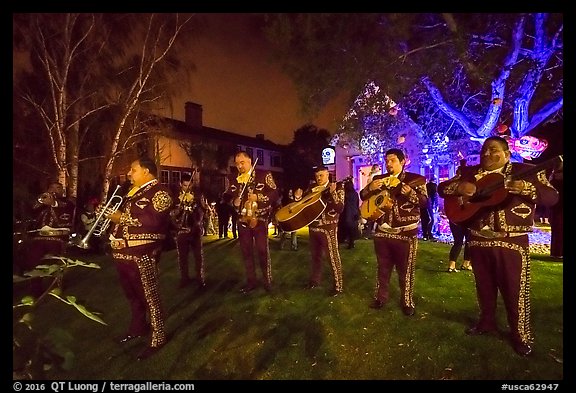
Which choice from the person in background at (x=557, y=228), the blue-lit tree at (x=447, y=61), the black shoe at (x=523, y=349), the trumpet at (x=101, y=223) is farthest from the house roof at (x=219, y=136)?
the black shoe at (x=523, y=349)

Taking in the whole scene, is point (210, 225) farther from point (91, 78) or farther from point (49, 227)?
point (49, 227)

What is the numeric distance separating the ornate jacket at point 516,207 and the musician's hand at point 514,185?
3cm

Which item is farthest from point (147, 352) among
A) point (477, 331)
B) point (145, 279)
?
point (477, 331)

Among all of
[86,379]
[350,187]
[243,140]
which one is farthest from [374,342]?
[243,140]

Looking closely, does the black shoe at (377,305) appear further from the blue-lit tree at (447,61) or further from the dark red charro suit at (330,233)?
the blue-lit tree at (447,61)

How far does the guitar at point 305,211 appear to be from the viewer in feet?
22.3

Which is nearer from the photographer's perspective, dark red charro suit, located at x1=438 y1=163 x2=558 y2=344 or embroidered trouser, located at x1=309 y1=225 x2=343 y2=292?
dark red charro suit, located at x1=438 y1=163 x2=558 y2=344

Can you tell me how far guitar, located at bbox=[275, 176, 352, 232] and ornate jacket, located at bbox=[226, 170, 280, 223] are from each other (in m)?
0.35

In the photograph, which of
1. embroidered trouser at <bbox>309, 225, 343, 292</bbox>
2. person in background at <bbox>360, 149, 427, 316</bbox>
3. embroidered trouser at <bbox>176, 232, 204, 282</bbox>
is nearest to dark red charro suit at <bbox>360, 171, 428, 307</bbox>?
person in background at <bbox>360, 149, 427, 316</bbox>

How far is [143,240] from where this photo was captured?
5098 millimetres

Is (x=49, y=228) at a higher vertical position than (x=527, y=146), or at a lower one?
lower

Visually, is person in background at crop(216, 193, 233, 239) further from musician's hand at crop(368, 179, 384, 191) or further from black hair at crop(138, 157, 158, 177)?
musician's hand at crop(368, 179, 384, 191)

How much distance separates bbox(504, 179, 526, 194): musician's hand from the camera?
163 inches

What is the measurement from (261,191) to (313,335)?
2760mm
